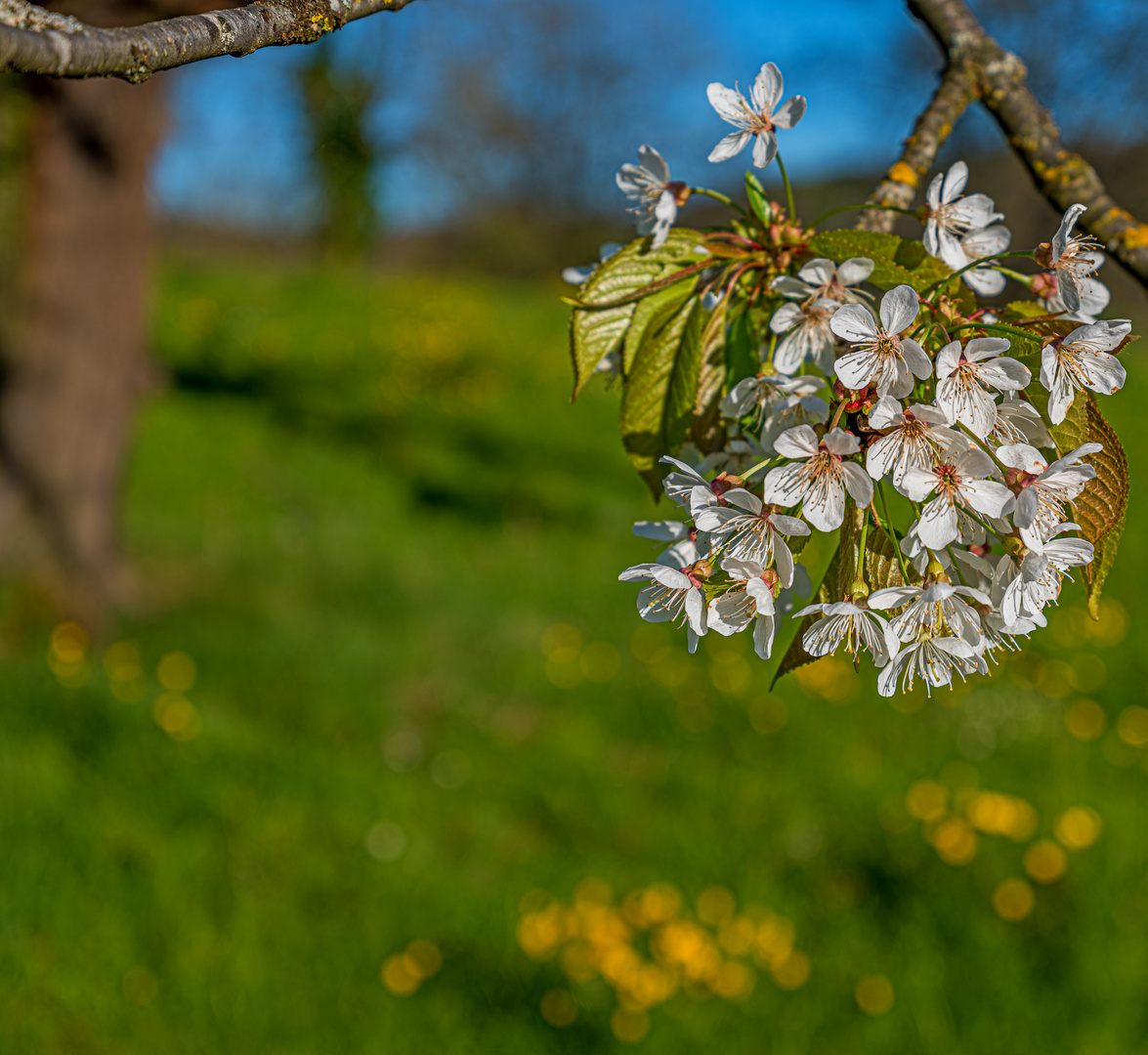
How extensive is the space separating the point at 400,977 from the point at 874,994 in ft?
3.54

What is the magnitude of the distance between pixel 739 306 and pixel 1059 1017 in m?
2.05

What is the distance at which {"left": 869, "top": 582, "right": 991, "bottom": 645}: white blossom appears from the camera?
656mm

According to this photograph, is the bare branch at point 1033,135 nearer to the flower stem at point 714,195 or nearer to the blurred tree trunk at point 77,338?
the flower stem at point 714,195

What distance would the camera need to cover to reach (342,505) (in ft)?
18.4

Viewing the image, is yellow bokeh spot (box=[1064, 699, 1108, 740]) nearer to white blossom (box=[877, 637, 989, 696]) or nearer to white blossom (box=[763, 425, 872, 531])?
white blossom (box=[877, 637, 989, 696])

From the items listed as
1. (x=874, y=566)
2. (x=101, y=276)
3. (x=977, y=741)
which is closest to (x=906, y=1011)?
(x=977, y=741)

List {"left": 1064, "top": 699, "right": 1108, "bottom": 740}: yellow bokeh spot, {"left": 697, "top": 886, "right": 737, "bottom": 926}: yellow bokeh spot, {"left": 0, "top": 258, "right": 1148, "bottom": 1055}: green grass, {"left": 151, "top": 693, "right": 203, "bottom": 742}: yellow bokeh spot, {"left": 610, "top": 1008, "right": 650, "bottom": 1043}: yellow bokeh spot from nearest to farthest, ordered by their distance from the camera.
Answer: {"left": 610, "top": 1008, "right": 650, "bottom": 1043}: yellow bokeh spot < {"left": 0, "top": 258, "right": 1148, "bottom": 1055}: green grass < {"left": 697, "top": 886, "right": 737, "bottom": 926}: yellow bokeh spot < {"left": 151, "top": 693, "right": 203, "bottom": 742}: yellow bokeh spot < {"left": 1064, "top": 699, "right": 1108, "bottom": 740}: yellow bokeh spot

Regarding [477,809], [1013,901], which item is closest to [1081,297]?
[1013,901]

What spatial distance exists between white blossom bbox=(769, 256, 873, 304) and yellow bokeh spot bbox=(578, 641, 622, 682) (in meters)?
3.17

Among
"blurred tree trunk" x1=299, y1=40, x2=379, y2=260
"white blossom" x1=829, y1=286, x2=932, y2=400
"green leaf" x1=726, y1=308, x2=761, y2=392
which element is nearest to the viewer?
"white blossom" x1=829, y1=286, x2=932, y2=400

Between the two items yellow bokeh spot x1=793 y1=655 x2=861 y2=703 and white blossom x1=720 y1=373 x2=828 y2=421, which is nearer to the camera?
white blossom x1=720 y1=373 x2=828 y2=421

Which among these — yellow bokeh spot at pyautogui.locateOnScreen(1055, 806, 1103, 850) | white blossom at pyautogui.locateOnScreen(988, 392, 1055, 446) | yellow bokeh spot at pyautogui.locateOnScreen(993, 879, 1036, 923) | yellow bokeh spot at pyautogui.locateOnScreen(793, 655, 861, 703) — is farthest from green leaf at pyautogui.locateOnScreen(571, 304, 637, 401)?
yellow bokeh spot at pyautogui.locateOnScreen(793, 655, 861, 703)

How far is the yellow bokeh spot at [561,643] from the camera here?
400 cm

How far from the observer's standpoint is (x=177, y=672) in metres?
3.60
